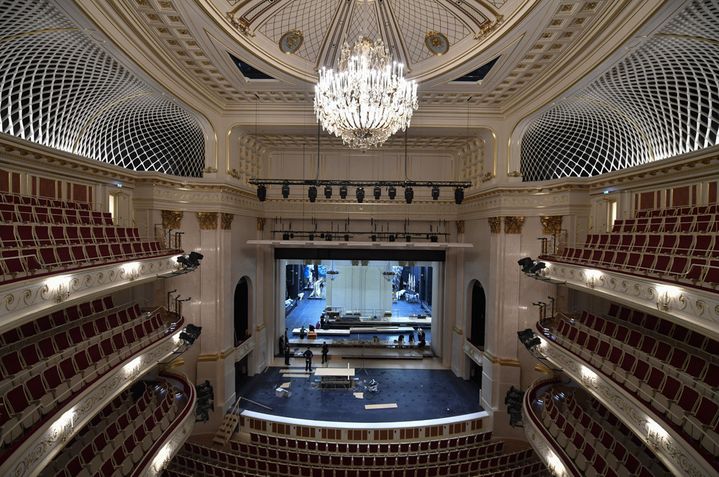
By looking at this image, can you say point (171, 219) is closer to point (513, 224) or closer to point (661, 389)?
point (513, 224)

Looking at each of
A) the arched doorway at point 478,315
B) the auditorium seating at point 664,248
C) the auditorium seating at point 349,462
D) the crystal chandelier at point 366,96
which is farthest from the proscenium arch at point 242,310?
the auditorium seating at point 664,248

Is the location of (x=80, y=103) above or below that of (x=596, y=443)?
above

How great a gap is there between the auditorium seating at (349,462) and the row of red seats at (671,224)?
21.0 feet

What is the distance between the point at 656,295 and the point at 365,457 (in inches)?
300

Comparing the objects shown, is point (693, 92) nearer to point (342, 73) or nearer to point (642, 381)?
point (642, 381)

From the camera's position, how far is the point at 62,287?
546 cm

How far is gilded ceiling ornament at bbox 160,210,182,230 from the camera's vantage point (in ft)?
34.3

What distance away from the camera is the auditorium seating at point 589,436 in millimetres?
6117

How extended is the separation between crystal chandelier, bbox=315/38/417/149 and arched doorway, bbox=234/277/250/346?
8971 millimetres

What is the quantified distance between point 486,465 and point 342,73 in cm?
968

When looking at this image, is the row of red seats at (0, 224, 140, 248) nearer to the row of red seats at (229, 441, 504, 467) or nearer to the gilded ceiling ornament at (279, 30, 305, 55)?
the gilded ceiling ornament at (279, 30, 305, 55)

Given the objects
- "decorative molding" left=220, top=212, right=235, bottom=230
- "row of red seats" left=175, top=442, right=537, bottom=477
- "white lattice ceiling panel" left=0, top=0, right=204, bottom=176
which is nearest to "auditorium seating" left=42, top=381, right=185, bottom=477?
"row of red seats" left=175, top=442, right=537, bottom=477

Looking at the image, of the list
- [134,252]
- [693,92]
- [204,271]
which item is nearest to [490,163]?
[693,92]

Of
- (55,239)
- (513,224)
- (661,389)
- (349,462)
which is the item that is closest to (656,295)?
(661,389)
